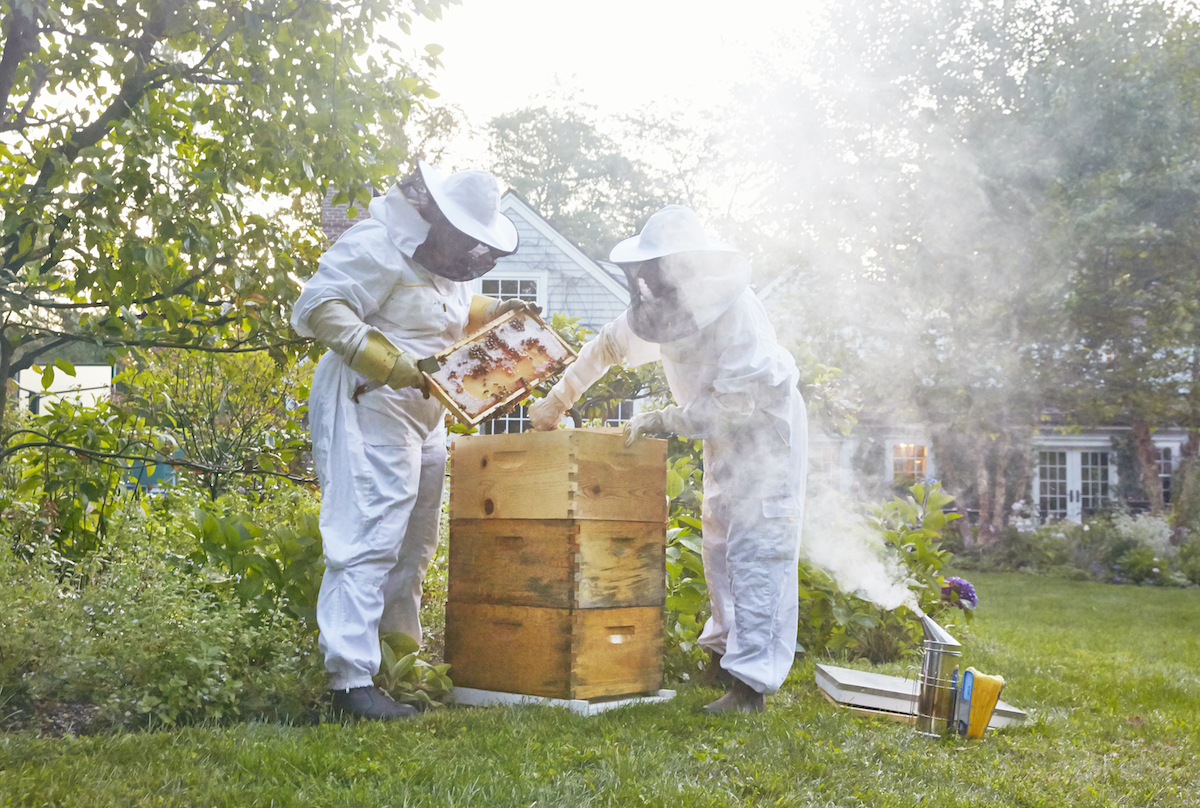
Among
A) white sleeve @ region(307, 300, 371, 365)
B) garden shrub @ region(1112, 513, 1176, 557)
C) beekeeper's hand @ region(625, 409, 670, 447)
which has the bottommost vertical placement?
garden shrub @ region(1112, 513, 1176, 557)

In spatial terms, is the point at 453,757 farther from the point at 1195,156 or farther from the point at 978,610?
the point at 1195,156

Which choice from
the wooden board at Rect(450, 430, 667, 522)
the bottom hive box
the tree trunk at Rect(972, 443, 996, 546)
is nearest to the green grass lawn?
the bottom hive box

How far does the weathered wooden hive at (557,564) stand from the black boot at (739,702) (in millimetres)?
298

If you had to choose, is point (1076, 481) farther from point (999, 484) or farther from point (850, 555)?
point (850, 555)

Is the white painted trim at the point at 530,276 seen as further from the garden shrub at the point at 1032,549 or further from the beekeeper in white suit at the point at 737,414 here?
the beekeeper in white suit at the point at 737,414

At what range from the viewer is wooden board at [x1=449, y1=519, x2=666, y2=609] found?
3.10 m

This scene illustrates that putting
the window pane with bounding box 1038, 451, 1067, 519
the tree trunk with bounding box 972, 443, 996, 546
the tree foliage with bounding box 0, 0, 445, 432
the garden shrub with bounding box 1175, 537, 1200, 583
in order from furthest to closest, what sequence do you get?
the window pane with bounding box 1038, 451, 1067, 519, the tree trunk with bounding box 972, 443, 996, 546, the garden shrub with bounding box 1175, 537, 1200, 583, the tree foliage with bounding box 0, 0, 445, 432

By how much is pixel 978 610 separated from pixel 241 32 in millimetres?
7860

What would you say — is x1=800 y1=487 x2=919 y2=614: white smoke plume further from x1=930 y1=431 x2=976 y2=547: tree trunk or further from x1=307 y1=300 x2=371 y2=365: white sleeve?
x1=930 y1=431 x2=976 y2=547: tree trunk

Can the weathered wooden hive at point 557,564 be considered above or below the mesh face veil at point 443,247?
below

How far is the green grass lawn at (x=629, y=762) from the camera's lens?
2.12 metres

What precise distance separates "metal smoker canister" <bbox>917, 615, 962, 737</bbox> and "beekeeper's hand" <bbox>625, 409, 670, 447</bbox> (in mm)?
1142

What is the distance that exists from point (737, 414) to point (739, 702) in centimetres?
95

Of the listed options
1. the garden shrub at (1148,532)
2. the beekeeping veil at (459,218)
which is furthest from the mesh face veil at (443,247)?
the garden shrub at (1148,532)
